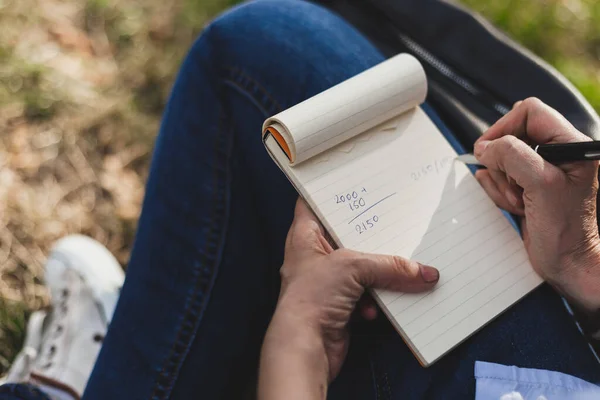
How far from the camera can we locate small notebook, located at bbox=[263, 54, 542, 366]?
0.72 m

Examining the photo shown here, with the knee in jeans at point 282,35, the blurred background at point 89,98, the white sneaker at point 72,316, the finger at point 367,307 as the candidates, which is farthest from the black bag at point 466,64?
the white sneaker at point 72,316

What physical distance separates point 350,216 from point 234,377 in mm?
414

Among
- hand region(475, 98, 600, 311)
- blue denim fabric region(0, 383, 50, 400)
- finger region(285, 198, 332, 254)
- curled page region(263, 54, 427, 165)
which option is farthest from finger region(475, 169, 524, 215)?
blue denim fabric region(0, 383, 50, 400)

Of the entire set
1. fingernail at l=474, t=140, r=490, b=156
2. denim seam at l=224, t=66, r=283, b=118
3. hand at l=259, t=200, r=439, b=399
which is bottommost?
hand at l=259, t=200, r=439, b=399

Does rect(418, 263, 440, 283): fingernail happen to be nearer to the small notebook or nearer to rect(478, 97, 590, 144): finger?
the small notebook

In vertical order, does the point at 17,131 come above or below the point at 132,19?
below

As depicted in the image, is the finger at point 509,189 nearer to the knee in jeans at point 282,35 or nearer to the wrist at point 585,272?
the wrist at point 585,272

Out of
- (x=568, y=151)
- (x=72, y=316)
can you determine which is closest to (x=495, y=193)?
(x=568, y=151)

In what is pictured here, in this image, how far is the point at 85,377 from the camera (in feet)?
3.73

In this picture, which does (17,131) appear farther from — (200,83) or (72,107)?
(200,83)

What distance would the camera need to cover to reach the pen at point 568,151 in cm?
69

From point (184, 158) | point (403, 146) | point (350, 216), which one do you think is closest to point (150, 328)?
point (184, 158)

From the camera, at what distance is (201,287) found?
0.91 m

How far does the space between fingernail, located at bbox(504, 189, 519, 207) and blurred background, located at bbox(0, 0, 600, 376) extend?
0.88m
